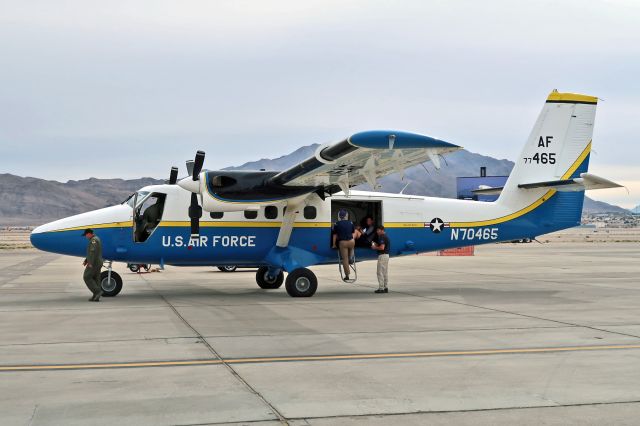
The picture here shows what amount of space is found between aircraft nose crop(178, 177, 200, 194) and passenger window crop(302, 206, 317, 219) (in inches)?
115

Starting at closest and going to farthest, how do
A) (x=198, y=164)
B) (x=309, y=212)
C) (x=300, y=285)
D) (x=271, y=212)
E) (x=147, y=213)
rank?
1. (x=198, y=164)
2. (x=300, y=285)
3. (x=147, y=213)
4. (x=271, y=212)
5. (x=309, y=212)

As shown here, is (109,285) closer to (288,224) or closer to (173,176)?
(173,176)

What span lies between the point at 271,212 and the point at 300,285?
2.18 m

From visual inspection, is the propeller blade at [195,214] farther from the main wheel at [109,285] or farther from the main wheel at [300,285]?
the main wheel at [300,285]

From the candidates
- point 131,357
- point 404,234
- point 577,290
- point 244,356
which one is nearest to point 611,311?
point 577,290

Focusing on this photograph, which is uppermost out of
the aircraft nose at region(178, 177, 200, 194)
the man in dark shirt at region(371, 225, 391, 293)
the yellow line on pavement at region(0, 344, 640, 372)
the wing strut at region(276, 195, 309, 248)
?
the aircraft nose at region(178, 177, 200, 194)

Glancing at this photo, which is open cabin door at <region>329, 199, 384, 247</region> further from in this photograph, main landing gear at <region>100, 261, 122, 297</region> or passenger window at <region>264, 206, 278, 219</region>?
main landing gear at <region>100, 261, 122, 297</region>

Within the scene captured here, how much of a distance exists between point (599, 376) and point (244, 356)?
4.30 meters

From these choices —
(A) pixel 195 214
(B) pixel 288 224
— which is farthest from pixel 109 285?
(B) pixel 288 224

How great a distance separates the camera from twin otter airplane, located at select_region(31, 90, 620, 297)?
17.0m

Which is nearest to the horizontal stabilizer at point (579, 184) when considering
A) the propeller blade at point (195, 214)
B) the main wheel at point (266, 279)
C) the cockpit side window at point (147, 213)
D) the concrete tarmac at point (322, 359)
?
the concrete tarmac at point (322, 359)

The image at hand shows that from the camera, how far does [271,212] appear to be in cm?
1856

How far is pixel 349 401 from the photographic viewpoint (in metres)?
6.96

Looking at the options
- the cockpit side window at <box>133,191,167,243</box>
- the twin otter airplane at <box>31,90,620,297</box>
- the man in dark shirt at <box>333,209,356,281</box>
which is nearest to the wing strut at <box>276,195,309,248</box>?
the twin otter airplane at <box>31,90,620,297</box>
